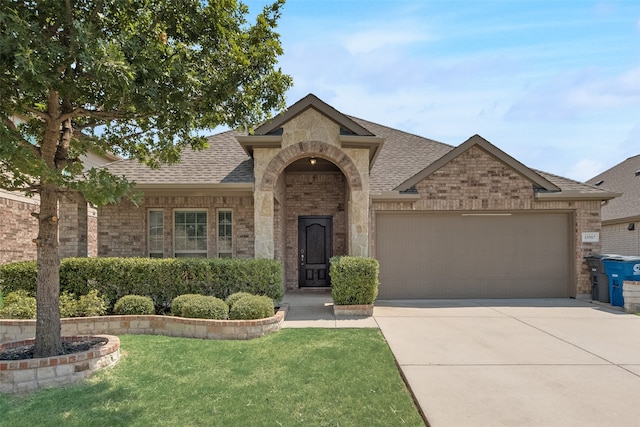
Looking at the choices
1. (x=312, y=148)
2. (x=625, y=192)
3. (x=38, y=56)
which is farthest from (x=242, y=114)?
(x=625, y=192)

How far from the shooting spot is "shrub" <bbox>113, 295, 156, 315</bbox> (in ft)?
24.0

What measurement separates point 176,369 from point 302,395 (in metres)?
1.89

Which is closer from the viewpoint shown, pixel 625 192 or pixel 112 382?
pixel 112 382

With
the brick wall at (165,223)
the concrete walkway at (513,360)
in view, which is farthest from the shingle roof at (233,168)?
the concrete walkway at (513,360)

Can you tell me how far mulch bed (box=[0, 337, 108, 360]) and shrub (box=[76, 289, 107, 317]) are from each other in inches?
61.3

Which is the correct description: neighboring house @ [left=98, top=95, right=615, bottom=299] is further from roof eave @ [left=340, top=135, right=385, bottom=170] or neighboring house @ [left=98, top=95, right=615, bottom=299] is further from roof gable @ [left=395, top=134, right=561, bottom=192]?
roof eave @ [left=340, top=135, right=385, bottom=170]

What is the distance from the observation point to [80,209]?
33.1 ft

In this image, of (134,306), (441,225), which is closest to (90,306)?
(134,306)

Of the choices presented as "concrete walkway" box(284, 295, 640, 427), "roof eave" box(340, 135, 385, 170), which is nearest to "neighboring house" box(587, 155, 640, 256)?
"concrete walkway" box(284, 295, 640, 427)

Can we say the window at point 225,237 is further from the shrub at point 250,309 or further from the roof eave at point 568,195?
the roof eave at point 568,195

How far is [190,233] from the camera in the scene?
11.0 metres

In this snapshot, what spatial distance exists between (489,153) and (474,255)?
2.78m

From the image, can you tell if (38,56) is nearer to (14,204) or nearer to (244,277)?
(244,277)

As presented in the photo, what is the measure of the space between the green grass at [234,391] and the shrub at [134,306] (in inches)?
Answer: 44.5
